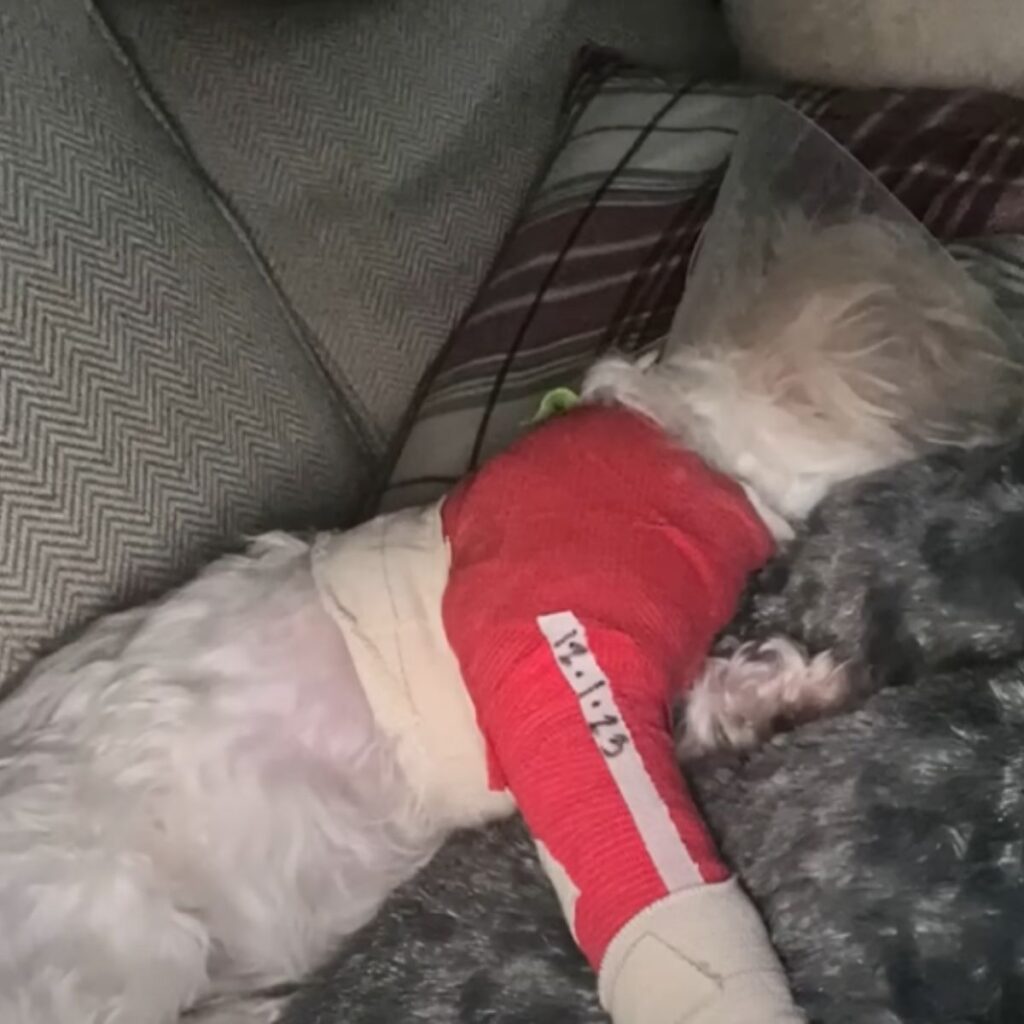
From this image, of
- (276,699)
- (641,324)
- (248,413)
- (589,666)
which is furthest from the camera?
(641,324)

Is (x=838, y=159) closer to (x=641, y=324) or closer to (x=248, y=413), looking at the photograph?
(x=641, y=324)

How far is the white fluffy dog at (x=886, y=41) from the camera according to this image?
55.4 inches

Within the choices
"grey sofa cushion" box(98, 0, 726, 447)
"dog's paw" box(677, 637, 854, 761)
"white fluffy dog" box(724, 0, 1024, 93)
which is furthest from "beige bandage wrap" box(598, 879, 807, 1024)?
"white fluffy dog" box(724, 0, 1024, 93)

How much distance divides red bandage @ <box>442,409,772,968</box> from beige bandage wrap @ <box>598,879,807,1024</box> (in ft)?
0.04

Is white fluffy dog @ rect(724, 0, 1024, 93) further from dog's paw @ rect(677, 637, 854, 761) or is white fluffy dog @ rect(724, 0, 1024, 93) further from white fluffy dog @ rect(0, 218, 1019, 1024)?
dog's paw @ rect(677, 637, 854, 761)

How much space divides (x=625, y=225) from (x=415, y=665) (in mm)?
473

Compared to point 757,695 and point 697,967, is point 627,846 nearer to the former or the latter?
point 697,967

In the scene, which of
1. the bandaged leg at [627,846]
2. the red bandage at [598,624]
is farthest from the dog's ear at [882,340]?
the bandaged leg at [627,846]

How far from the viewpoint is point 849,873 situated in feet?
2.85

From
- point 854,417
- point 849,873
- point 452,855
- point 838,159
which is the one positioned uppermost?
point 838,159

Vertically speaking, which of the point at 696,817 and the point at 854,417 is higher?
the point at 854,417

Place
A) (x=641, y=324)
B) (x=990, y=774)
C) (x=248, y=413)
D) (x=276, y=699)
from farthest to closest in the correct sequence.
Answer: (x=641, y=324) < (x=248, y=413) < (x=276, y=699) < (x=990, y=774)

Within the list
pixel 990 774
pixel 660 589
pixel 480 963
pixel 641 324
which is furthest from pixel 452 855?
pixel 641 324

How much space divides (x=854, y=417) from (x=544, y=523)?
209 mm
